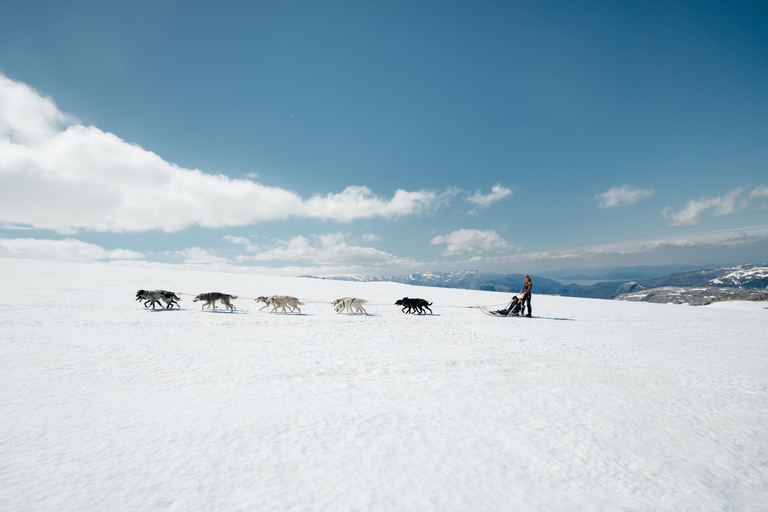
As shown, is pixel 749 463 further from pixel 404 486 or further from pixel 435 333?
pixel 435 333

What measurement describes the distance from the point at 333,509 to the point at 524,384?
4320 mm

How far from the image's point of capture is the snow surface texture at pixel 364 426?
2.74 metres

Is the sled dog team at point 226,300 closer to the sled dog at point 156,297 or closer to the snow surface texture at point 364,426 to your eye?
the sled dog at point 156,297

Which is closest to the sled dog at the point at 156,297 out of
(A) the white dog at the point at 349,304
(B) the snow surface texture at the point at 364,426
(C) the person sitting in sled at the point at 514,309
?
(B) the snow surface texture at the point at 364,426

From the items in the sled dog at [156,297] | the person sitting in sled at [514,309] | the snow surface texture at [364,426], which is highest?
the sled dog at [156,297]

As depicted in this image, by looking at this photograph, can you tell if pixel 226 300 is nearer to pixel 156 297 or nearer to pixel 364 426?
pixel 156 297

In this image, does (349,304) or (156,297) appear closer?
(156,297)

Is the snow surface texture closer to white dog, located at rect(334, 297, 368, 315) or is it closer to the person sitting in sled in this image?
white dog, located at rect(334, 297, 368, 315)

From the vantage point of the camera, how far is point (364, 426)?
390cm

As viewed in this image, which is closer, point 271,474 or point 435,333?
point 271,474

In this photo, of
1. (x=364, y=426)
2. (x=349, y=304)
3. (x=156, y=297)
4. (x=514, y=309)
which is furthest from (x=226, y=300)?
(x=514, y=309)

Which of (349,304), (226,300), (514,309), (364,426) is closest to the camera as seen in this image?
(364,426)

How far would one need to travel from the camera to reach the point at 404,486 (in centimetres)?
283

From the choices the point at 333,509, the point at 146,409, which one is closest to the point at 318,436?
the point at 333,509
